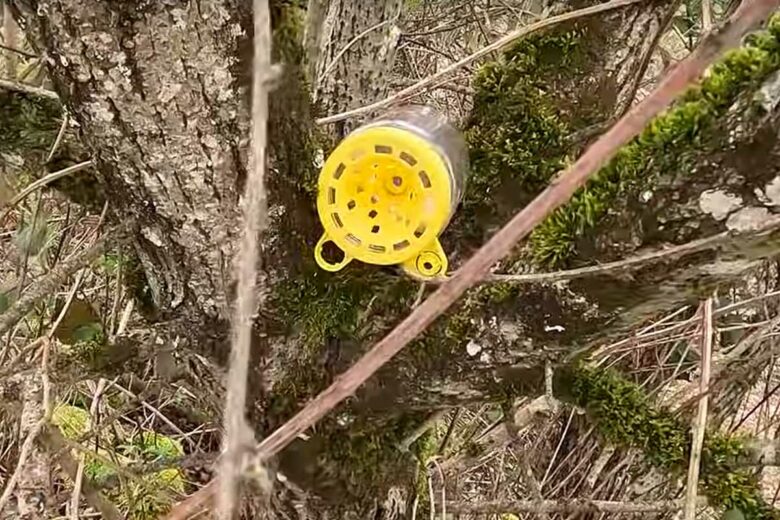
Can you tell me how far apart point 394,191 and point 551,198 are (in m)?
0.47

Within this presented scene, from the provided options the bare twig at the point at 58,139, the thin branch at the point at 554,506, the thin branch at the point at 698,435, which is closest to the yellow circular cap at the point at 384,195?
the thin branch at the point at 698,435

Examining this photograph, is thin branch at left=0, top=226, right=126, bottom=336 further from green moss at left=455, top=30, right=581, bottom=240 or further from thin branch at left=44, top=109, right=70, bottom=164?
green moss at left=455, top=30, right=581, bottom=240

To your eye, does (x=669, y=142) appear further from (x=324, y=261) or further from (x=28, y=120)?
(x=28, y=120)

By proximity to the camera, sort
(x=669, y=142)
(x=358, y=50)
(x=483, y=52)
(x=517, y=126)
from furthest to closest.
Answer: (x=358, y=50) → (x=517, y=126) → (x=483, y=52) → (x=669, y=142)

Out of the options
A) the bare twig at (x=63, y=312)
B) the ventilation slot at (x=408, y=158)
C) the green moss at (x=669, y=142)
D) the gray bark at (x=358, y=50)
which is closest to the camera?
the green moss at (x=669, y=142)

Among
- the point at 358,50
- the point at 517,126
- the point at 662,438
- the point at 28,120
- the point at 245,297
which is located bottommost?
the point at 245,297

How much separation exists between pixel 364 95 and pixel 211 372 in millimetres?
417

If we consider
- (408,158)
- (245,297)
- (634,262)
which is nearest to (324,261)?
(408,158)

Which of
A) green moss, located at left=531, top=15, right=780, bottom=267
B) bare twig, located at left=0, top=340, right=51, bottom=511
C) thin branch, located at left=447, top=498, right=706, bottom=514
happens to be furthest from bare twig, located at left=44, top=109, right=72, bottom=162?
thin branch, located at left=447, top=498, right=706, bottom=514

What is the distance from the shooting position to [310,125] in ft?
3.16

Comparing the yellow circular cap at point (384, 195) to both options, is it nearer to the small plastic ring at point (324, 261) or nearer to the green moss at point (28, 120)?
the small plastic ring at point (324, 261)

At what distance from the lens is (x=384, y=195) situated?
2.78ft

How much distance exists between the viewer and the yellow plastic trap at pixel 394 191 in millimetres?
818

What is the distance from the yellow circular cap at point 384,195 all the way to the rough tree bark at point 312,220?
0.10 metres
